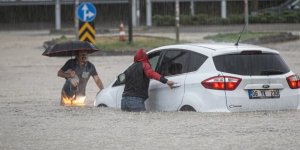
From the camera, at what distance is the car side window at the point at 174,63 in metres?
14.0

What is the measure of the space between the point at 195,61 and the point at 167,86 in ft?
2.24

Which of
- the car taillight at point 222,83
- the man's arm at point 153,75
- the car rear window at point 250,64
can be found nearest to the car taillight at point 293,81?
the car rear window at point 250,64

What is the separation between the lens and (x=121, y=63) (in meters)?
29.8

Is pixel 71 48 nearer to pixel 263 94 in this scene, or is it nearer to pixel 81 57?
pixel 81 57

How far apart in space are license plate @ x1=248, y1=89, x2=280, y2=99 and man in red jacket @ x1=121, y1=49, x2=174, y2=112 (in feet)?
5.83

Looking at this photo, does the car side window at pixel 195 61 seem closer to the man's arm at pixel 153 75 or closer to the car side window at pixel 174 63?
the car side window at pixel 174 63

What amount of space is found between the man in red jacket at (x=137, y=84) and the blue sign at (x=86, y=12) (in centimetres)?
1758

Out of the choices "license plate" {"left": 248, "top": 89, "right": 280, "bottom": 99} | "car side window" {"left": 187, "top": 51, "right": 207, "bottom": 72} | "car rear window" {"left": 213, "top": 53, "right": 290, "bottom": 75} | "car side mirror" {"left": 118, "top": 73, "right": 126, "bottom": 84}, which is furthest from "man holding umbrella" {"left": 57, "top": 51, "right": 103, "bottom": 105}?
"license plate" {"left": 248, "top": 89, "right": 280, "bottom": 99}

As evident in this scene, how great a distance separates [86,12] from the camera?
32.2m

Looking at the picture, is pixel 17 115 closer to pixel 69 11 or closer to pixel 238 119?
pixel 238 119

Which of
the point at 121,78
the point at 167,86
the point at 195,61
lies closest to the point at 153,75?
the point at 167,86

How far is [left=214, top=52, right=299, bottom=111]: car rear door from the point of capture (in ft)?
43.8

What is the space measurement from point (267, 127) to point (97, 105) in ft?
15.2

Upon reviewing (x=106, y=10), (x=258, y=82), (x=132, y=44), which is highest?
(x=258, y=82)
